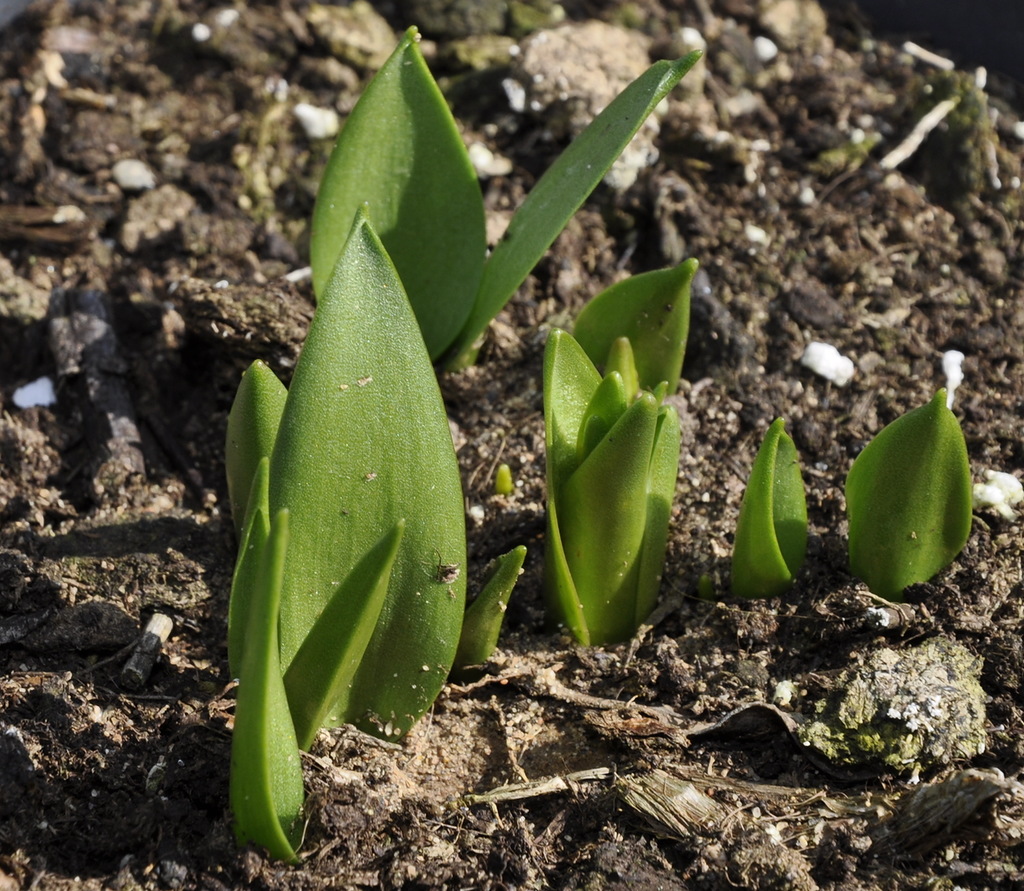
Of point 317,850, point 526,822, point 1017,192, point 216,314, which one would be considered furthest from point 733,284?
point 317,850

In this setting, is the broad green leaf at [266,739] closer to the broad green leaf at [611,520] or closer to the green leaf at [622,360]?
the broad green leaf at [611,520]

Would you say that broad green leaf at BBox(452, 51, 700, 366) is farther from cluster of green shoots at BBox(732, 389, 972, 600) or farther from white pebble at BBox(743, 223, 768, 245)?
white pebble at BBox(743, 223, 768, 245)

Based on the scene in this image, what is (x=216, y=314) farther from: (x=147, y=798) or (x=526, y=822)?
(x=526, y=822)

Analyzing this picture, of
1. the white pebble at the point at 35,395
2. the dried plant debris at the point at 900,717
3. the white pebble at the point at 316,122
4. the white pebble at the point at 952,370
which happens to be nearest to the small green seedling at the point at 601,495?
the dried plant debris at the point at 900,717

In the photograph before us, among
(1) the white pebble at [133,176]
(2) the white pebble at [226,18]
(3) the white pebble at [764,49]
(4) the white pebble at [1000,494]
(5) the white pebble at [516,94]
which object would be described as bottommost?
(4) the white pebble at [1000,494]

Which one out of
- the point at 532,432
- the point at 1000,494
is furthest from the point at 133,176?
the point at 1000,494

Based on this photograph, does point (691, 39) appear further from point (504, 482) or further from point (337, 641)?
point (337, 641)

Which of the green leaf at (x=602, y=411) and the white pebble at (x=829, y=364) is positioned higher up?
the green leaf at (x=602, y=411)

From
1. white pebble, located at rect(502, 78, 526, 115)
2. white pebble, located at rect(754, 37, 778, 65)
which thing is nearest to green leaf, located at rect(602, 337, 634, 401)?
white pebble, located at rect(502, 78, 526, 115)
